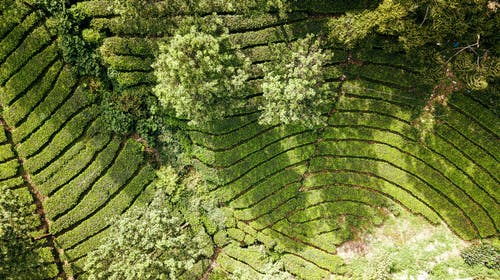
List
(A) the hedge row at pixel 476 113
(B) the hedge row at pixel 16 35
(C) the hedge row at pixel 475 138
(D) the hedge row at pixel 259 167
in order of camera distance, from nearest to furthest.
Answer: (B) the hedge row at pixel 16 35 → (A) the hedge row at pixel 476 113 → (C) the hedge row at pixel 475 138 → (D) the hedge row at pixel 259 167

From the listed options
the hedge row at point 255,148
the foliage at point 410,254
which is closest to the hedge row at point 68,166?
the hedge row at point 255,148

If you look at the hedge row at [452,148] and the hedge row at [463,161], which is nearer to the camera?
the hedge row at [463,161]

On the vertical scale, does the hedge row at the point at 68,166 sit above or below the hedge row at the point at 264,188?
below

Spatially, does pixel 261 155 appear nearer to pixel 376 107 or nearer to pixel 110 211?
pixel 376 107

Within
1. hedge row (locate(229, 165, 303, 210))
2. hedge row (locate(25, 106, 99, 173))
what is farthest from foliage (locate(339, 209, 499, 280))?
hedge row (locate(25, 106, 99, 173))

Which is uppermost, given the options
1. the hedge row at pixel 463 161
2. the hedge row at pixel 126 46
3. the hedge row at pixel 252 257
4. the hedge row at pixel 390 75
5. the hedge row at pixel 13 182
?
the hedge row at pixel 390 75

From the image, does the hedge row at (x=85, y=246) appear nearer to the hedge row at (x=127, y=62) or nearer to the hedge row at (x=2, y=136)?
the hedge row at (x=2, y=136)
